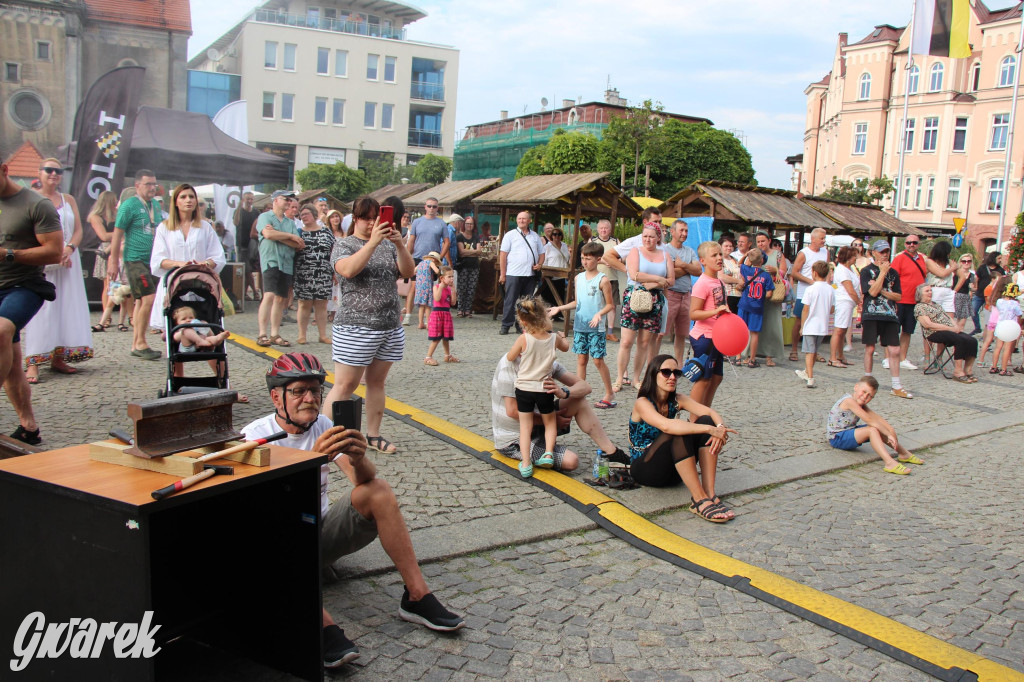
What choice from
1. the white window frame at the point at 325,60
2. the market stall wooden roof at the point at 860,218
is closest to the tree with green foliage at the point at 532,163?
the white window frame at the point at 325,60

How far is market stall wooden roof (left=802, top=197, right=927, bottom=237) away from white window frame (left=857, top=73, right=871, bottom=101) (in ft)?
149

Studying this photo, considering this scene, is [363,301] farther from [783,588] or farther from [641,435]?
[783,588]

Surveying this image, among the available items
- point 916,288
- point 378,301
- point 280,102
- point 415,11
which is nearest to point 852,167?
point 415,11

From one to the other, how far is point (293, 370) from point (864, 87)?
6376 cm

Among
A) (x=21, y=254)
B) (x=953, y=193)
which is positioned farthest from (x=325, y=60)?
(x=21, y=254)

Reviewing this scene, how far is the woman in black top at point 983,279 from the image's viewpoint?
16.4 meters

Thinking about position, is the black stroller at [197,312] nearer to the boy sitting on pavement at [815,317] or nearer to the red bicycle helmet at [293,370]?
the red bicycle helmet at [293,370]

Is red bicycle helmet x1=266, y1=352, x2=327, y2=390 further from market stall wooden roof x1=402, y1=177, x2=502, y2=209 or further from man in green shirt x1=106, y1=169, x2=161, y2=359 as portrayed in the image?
market stall wooden roof x1=402, y1=177, x2=502, y2=209

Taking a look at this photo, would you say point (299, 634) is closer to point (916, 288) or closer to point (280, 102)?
point (916, 288)

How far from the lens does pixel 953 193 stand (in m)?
52.1

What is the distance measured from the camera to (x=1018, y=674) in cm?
343

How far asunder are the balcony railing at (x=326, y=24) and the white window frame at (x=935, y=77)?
3889 cm

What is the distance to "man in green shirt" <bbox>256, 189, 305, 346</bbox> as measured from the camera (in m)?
10.2

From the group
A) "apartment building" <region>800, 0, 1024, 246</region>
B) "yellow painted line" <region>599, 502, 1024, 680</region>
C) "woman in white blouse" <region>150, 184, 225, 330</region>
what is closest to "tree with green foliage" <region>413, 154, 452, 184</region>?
"apartment building" <region>800, 0, 1024, 246</region>
